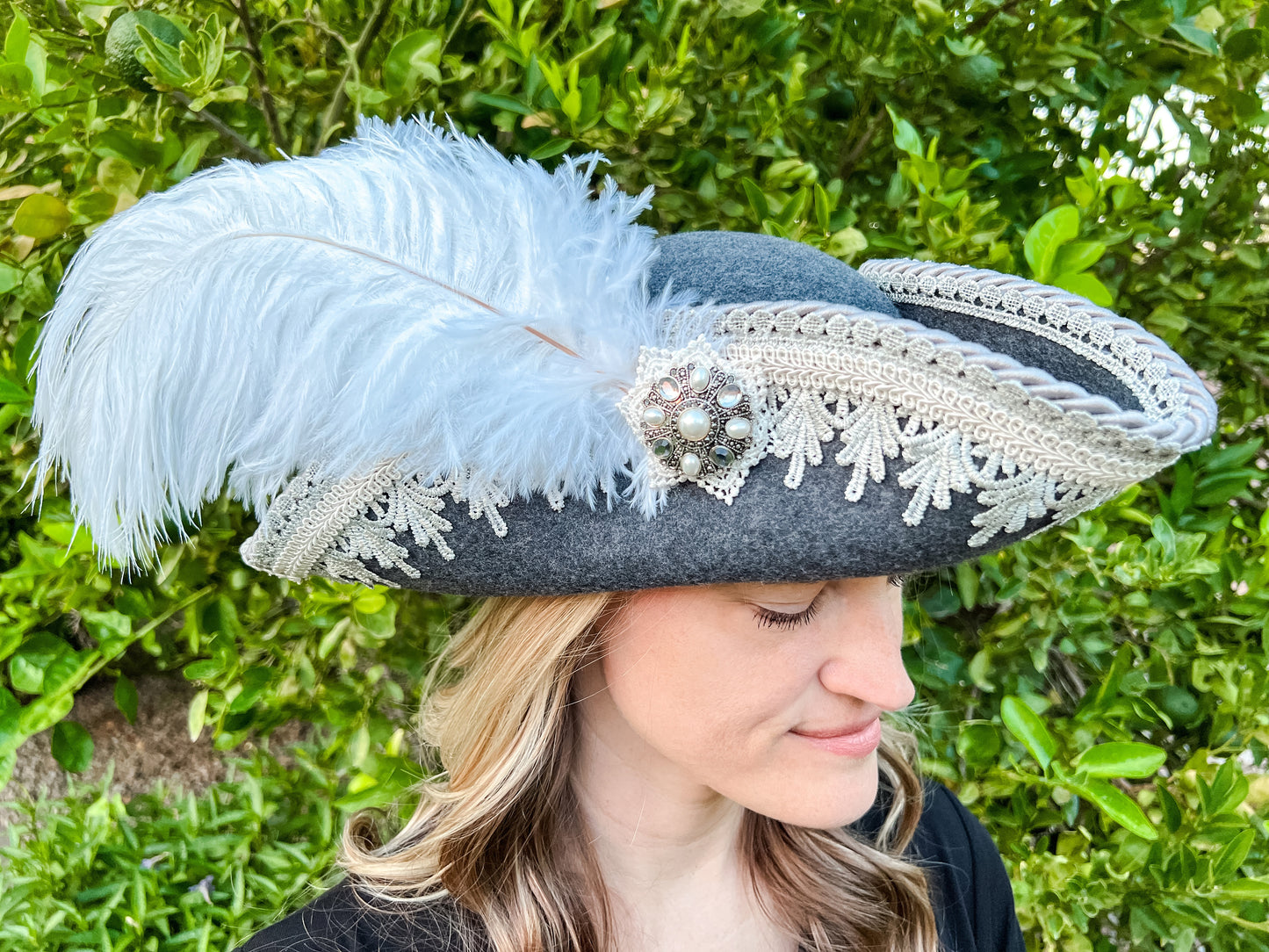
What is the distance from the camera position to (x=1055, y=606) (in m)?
1.58

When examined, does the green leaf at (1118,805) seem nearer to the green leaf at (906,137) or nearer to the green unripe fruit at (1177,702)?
the green unripe fruit at (1177,702)

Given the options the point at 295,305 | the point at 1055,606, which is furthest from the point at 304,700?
the point at 1055,606

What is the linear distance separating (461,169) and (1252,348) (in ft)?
5.44

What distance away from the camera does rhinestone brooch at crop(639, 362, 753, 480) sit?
828 mm

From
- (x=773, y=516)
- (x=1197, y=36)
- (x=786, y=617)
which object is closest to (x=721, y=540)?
(x=773, y=516)

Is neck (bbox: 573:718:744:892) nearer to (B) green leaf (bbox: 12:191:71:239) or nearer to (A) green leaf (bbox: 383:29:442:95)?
(A) green leaf (bbox: 383:29:442:95)

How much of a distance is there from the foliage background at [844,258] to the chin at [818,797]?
1.44 feet

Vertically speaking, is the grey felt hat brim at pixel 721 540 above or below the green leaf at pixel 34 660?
above

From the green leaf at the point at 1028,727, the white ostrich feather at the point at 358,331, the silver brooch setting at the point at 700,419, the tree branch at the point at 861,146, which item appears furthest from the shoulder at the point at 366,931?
the tree branch at the point at 861,146

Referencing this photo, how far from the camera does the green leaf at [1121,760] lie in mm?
1315

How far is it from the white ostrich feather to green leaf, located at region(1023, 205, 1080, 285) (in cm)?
68

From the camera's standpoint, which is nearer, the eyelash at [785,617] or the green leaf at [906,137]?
the eyelash at [785,617]

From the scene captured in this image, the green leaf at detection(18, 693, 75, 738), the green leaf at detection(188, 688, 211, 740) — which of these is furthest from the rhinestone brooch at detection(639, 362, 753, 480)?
the green leaf at detection(18, 693, 75, 738)

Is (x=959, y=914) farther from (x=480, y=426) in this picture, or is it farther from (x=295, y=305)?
Answer: (x=295, y=305)
